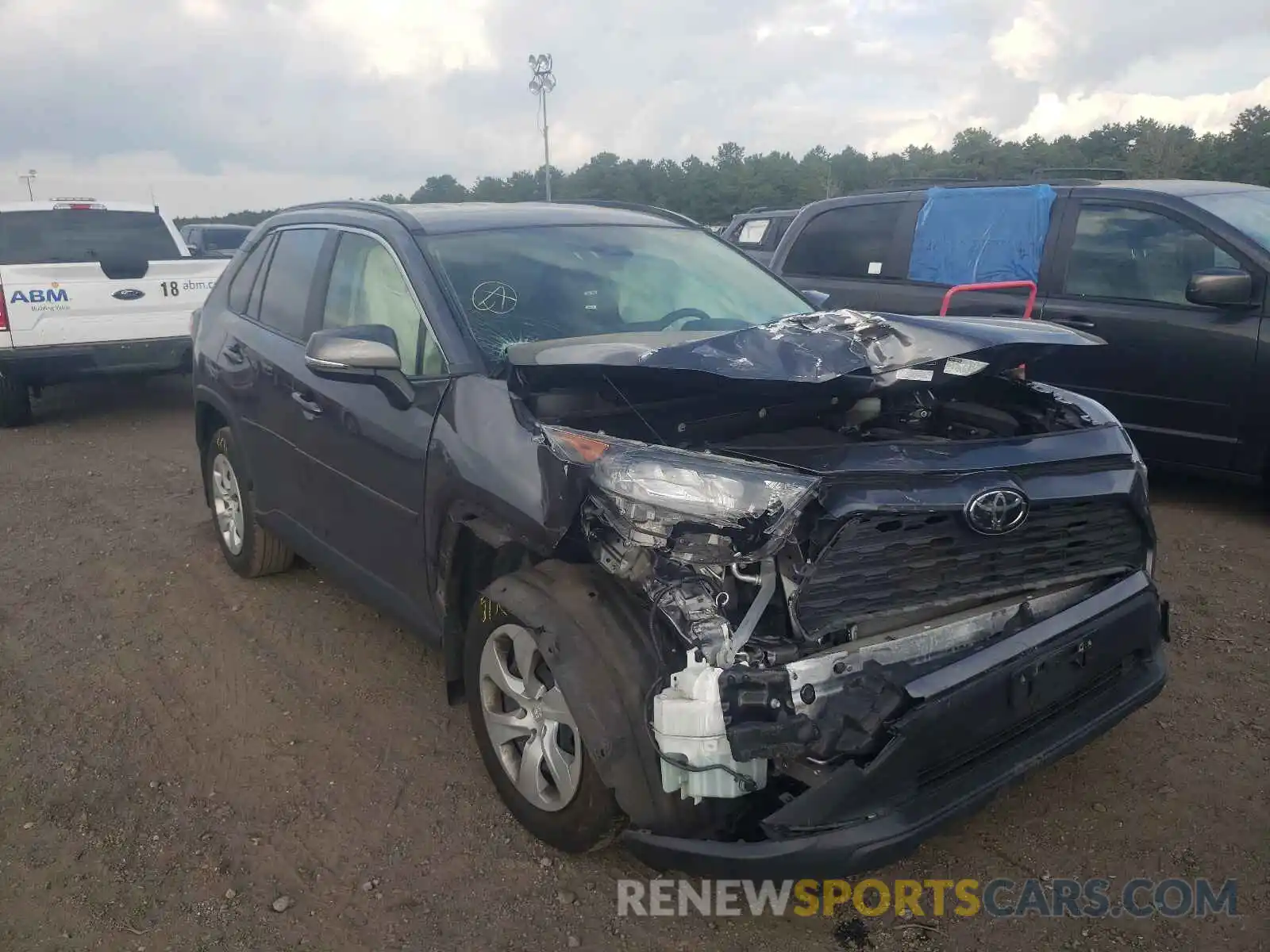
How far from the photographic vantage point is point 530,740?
9.37 feet

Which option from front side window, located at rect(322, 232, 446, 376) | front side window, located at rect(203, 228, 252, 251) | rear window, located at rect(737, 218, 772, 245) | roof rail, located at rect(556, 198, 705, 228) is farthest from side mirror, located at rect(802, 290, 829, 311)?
front side window, located at rect(203, 228, 252, 251)

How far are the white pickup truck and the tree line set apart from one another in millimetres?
14842

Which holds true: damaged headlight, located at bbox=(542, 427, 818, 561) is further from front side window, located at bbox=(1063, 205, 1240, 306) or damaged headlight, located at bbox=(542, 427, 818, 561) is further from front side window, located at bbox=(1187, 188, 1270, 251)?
front side window, located at bbox=(1187, 188, 1270, 251)

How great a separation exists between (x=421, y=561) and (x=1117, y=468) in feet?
7.09

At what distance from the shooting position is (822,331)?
119 inches

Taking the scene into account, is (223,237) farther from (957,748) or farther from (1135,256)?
(957,748)

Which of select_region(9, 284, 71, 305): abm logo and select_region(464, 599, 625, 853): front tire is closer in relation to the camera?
select_region(464, 599, 625, 853): front tire

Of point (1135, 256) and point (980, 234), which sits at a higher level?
point (980, 234)

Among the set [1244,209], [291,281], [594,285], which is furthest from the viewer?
[1244,209]

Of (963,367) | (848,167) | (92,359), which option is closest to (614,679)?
(963,367)

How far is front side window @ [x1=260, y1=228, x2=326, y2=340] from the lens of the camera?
420 centimetres

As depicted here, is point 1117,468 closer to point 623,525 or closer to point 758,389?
point 758,389

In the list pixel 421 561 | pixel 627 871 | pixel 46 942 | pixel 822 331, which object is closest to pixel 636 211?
pixel 822 331

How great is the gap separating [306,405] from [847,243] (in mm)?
4603
